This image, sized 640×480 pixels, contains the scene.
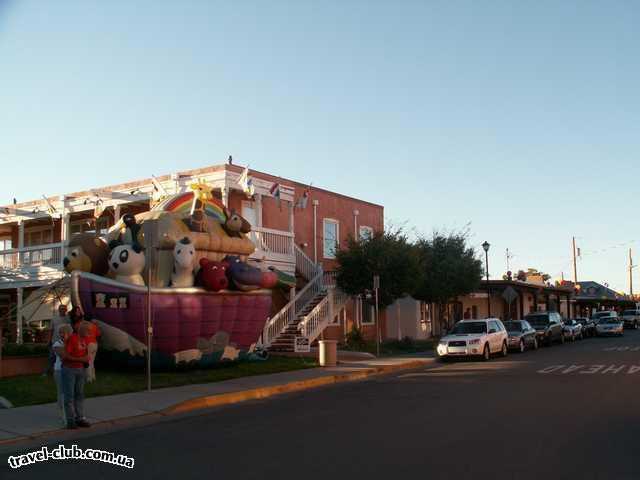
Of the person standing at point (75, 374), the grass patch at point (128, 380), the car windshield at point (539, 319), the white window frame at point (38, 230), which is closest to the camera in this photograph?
the person standing at point (75, 374)

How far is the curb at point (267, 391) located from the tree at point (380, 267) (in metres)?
5.15

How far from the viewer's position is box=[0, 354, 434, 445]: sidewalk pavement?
433 inches

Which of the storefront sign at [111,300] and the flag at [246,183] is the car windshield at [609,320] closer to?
the flag at [246,183]

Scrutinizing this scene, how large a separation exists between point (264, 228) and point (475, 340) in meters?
8.75

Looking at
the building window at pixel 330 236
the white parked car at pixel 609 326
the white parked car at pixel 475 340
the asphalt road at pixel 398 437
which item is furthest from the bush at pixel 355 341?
the white parked car at pixel 609 326

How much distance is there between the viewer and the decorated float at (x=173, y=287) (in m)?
17.1

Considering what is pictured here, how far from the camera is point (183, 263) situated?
17.5m

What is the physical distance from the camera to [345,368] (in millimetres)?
20391

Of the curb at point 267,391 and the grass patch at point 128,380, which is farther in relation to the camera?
the grass patch at point 128,380

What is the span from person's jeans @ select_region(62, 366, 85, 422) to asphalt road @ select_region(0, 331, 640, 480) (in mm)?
542

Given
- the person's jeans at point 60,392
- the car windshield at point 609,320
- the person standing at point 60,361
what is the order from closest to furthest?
the person standing at point 60,361 < the person's jeans at point 60,392 < the car windshield at point 609,320

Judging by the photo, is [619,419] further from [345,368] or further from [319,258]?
[319,258]

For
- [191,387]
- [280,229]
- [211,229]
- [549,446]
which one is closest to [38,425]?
[191,387]

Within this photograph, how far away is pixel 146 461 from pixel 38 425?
3.39 m
